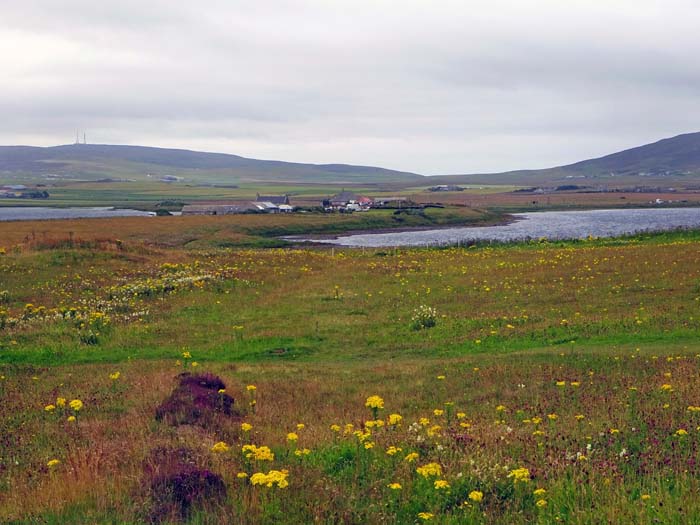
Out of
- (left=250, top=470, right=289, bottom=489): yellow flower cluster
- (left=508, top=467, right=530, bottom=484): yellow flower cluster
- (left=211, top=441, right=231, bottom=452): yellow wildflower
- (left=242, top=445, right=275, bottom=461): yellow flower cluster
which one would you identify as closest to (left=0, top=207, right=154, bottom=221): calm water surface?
(left=211, top=441, right=231, bottom=452): yellow wildflower

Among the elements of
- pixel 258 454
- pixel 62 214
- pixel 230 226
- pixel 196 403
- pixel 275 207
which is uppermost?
pixel 275 207

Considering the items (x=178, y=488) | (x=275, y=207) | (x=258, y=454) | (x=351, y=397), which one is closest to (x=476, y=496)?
(x=258, y=454)

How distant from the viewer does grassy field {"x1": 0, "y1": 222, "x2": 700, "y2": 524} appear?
761 cm

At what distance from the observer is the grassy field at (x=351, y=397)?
25.0ft

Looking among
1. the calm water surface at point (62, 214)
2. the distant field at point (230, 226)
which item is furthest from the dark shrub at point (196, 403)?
the calm water surface at point (62, 214)

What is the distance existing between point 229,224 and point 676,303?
82.0 metres

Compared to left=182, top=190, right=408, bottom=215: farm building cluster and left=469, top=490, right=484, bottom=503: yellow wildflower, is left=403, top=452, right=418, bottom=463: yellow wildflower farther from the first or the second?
left=182, top=190, right=408, bottom=215: farm building cluster

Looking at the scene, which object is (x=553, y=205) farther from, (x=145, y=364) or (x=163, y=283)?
(x=145, y=364)

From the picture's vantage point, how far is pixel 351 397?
14.1 meters

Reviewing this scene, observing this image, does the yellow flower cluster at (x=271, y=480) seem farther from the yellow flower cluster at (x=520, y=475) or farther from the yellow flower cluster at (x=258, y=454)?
the yellow flower cluster at (x=520, y=475)

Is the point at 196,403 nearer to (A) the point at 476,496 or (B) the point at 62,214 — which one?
(A) the point at 476,496

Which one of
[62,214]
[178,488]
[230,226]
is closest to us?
[178,488]

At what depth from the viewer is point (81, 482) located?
8078 millimetres

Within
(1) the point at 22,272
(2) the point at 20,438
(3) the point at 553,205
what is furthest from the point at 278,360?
(3) the point at 553,205
